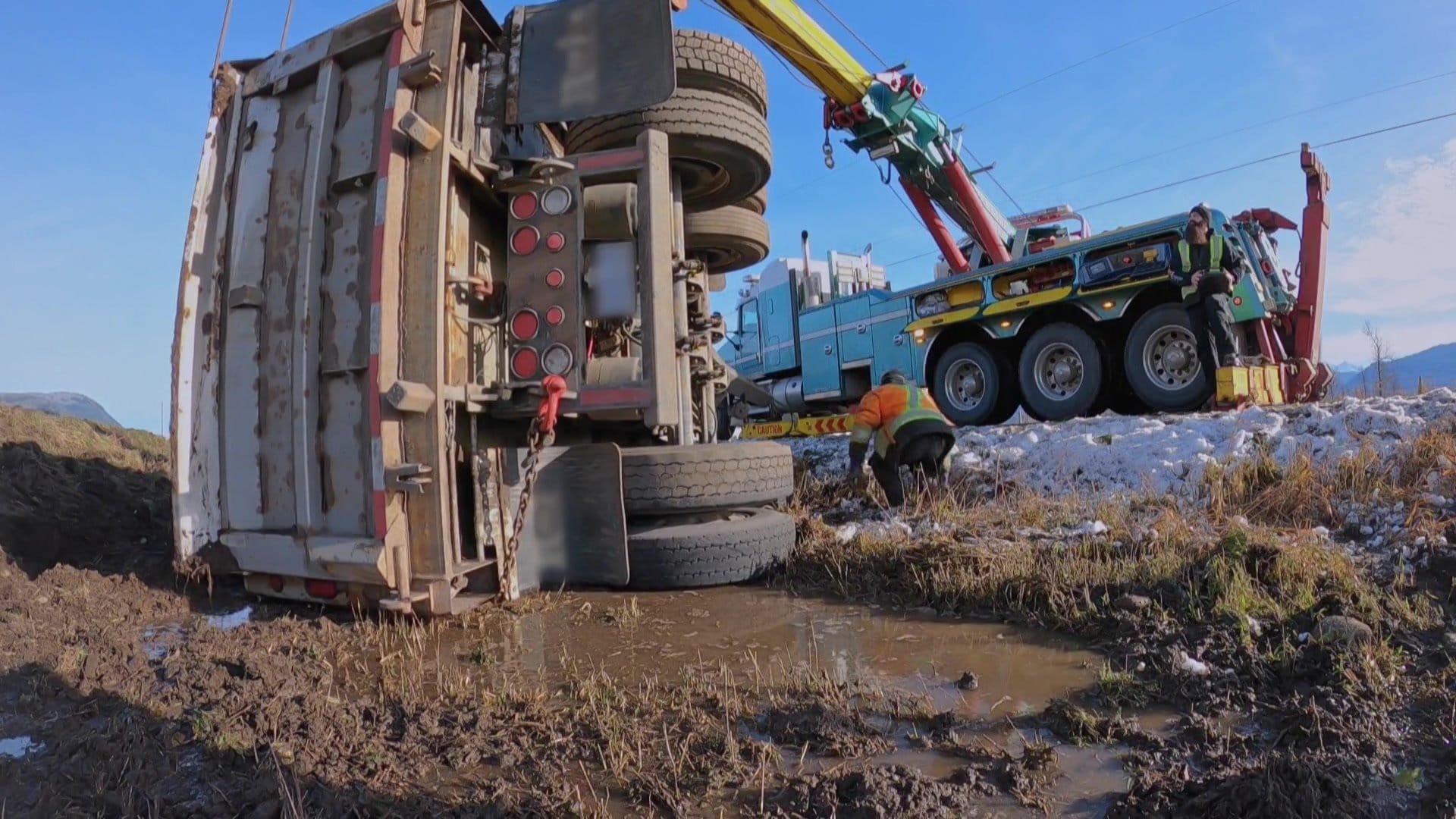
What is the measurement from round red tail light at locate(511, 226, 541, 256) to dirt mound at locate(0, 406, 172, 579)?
6.84 ft

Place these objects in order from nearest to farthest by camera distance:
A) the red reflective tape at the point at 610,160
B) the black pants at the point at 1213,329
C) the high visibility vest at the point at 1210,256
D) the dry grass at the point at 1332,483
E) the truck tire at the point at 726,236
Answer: the red reflective tape at the point at 610,160, the dry grass at the point at 1332,483, the truck tire at the point at 726,236, the black pants at the point at 1213,329, the high visibility vest at the point at 1210,256

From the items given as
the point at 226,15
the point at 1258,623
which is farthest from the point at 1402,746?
the point at 226,15

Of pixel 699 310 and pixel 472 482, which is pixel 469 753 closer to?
pixel 472 482

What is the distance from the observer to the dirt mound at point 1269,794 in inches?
59.7

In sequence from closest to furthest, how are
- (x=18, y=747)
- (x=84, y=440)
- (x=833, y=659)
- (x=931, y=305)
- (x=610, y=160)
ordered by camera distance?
(x=18, y=747)
(x=833, y=659)
(x=610, y=160)
(x=84, y=440)
(x=931, y=305)

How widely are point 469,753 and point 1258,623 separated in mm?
2417

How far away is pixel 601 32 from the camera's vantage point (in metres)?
3.23

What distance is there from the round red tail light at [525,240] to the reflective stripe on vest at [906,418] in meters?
2.95

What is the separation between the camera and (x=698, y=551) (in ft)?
11.6

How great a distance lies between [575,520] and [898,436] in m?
2.69

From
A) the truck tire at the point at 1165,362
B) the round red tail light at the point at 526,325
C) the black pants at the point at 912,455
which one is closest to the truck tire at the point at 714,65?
the round red tail light at the point at 526,325

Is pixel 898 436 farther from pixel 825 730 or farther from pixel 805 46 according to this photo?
pixel 805 46

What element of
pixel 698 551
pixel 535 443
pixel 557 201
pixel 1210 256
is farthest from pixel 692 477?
pixel 1210 256

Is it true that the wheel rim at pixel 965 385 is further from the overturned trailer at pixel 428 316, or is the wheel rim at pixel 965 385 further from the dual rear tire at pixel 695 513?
the overturned trailer at pixel 428 316
